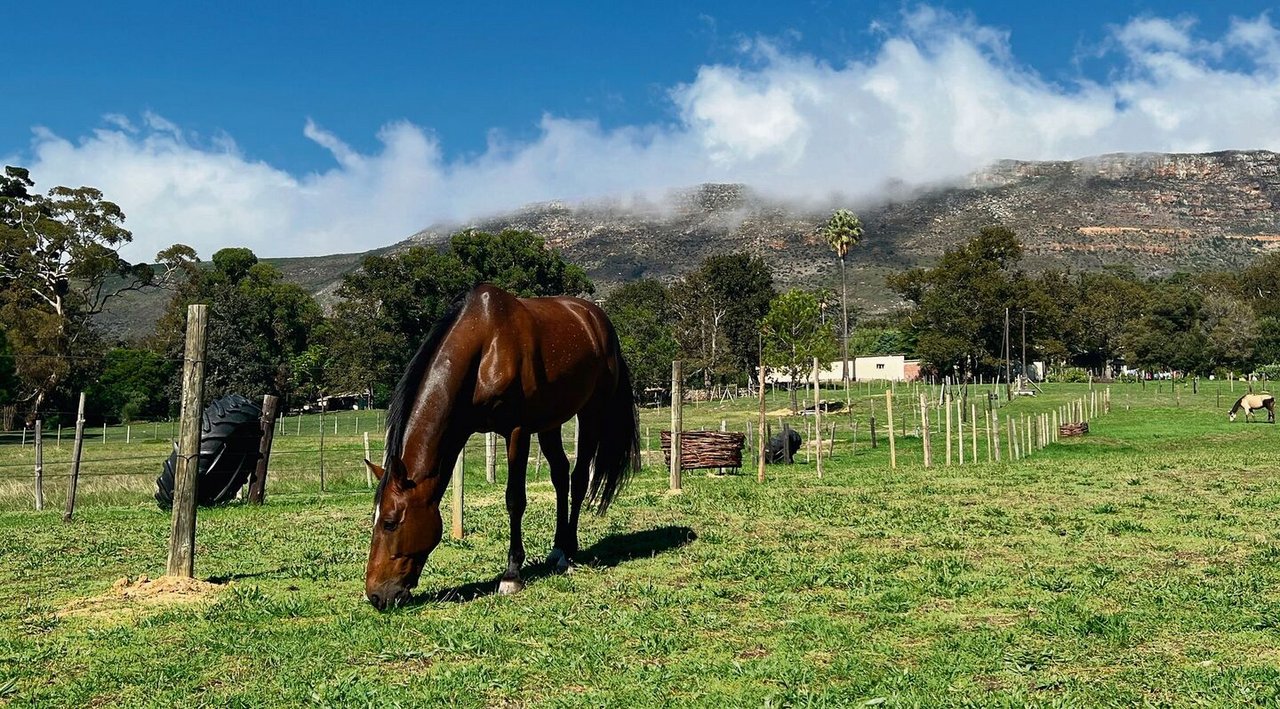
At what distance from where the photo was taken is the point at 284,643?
6.20 meters

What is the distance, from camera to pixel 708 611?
22.9 ft

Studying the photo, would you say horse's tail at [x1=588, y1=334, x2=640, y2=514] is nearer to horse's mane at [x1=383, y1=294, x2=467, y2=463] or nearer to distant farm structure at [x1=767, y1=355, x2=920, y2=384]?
horse's mane at [x1=383, y1=294, x2=467, y2=463]

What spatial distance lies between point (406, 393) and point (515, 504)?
154 centimetres

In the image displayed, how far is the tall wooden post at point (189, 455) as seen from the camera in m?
8.32

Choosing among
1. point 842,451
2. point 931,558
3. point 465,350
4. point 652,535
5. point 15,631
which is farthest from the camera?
point 842,451

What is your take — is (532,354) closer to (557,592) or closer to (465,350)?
(465,350)

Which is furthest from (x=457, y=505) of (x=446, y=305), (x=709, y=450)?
(x=446, y=305)

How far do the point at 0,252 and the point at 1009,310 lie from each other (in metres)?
77.2

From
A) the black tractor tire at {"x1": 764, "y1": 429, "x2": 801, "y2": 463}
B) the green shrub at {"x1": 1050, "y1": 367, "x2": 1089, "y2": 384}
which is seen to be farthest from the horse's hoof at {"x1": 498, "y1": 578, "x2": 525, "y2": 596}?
the green shrub at {"x1": 1050, "y1": 367, "x2": 1089, "y2": 384}

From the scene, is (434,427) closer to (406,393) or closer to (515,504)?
(406,393)

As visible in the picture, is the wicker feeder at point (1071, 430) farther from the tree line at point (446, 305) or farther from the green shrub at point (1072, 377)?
the green shrub at point (1072, 377)

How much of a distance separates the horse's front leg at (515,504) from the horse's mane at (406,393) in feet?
3.06

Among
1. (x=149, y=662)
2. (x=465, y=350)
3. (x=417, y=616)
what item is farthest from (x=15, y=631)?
(x=465, y=350)

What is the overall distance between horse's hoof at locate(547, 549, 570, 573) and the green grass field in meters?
0.18
